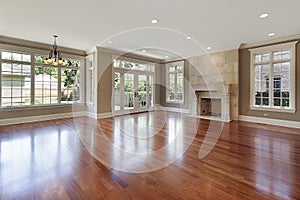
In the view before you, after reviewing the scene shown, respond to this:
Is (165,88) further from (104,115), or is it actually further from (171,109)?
(104,115)

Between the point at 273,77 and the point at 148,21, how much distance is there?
15.5ft

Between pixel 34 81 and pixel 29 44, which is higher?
pixel 29 44

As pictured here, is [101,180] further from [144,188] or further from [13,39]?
[13,39]

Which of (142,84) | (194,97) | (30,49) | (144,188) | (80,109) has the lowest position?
(144,188)

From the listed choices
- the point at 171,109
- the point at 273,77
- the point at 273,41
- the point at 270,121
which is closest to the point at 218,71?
the point at 273,77

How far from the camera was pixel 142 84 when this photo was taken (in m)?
8.72

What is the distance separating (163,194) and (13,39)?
6.67 meters

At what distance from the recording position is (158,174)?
2.38 metres

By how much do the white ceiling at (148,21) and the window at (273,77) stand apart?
58 centimetres

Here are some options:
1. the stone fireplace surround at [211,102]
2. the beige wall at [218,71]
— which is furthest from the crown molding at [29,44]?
the stone fireplace surround at [211,102]

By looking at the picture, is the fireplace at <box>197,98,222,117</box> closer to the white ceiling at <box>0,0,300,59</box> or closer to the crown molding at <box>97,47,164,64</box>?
the white ceiling at <box>0,0,300,59</box>

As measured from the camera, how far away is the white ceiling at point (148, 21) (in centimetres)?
341

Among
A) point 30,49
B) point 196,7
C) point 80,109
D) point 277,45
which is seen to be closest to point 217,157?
point 196,7

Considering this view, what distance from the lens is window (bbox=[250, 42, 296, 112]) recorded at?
17.6ft
